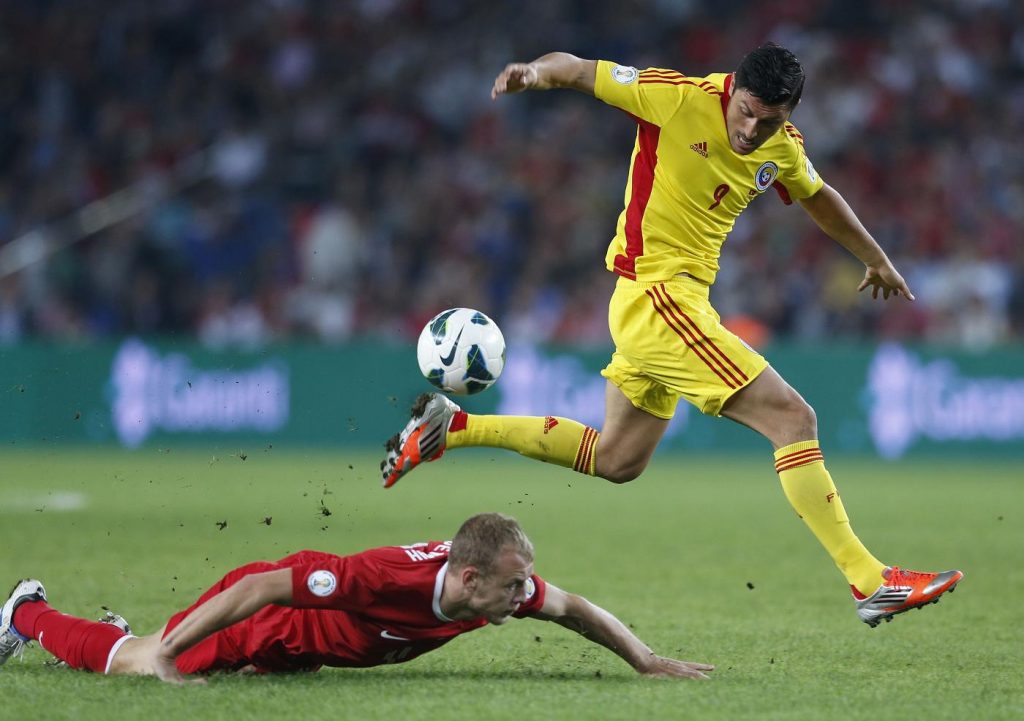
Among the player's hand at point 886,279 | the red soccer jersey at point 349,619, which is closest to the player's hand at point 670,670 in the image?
the red soccer jersey at point 349,619

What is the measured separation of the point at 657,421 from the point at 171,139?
12.4 metres

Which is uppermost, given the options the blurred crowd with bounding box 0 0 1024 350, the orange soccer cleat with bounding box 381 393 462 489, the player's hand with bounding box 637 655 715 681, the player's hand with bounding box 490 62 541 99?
the blurred crowd with bounding box 0 0 1024 350

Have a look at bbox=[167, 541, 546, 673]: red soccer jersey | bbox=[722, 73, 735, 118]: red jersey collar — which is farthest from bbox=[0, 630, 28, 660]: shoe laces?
bbox=[722, 73, 735, 118]: red jersey collar

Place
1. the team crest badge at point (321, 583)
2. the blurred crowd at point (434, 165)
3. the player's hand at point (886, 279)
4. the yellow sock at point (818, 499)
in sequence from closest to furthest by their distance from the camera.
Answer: the team crest badge at point (321, 583)
the yellow sock at point (818, 499)
the player's hand at point (886, 279)
the blurred crowd at point (434, 165)

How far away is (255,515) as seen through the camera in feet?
34.1

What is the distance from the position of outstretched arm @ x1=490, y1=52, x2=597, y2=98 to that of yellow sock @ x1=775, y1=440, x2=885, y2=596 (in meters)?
1.56

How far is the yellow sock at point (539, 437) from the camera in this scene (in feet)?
19.9

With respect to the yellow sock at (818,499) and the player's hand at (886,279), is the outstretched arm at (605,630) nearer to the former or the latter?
the yellow sock at (818,499)

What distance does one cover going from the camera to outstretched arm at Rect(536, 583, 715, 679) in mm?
4969

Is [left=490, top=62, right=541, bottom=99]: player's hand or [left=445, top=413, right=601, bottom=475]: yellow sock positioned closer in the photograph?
[left=490, top=62, right=541, bottom=99]: player's hand

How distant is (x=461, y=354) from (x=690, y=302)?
980 mm

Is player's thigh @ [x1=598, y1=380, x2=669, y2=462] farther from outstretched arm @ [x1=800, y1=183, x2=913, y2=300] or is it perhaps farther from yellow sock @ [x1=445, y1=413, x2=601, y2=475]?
outstretched arm @ [x1=800, y1=183, x2=913, y2=300]

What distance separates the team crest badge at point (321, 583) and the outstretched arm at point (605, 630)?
2.40ft

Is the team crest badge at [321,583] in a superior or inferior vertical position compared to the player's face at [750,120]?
inferior
